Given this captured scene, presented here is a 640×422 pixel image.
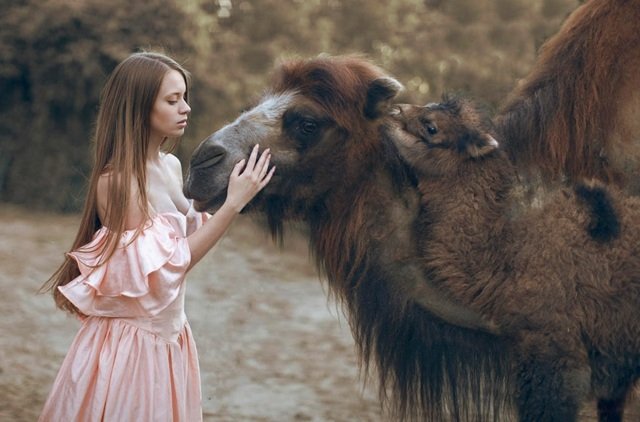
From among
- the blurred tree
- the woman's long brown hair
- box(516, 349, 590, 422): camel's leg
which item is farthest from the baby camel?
the blurred tree

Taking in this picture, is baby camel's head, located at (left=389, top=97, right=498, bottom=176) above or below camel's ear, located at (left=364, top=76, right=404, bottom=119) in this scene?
below

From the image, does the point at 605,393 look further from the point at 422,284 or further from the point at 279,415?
the point at 279,415

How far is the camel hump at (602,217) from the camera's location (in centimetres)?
329

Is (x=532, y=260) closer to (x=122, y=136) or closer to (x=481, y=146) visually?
(x=481, y=146)

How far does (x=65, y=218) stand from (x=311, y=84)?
6757 mm

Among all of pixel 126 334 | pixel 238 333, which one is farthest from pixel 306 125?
pixel 238 333

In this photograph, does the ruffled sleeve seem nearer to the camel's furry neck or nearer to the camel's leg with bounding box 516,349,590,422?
the camel's furry neck

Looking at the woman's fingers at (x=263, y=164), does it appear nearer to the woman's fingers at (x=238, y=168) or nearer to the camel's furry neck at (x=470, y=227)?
the woman's fingers at (x=238, y=168)

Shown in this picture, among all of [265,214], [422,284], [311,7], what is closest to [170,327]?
[265,214]

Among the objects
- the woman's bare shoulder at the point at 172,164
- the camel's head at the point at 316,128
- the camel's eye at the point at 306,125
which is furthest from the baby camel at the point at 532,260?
the woman's bare shoulder at the point at 172,164

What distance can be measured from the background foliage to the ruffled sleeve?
654 centimetres

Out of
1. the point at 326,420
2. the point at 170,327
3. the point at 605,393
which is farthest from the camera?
the point at 326,420

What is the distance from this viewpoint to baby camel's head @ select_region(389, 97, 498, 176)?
3.44 metres

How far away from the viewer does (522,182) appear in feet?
11.4
